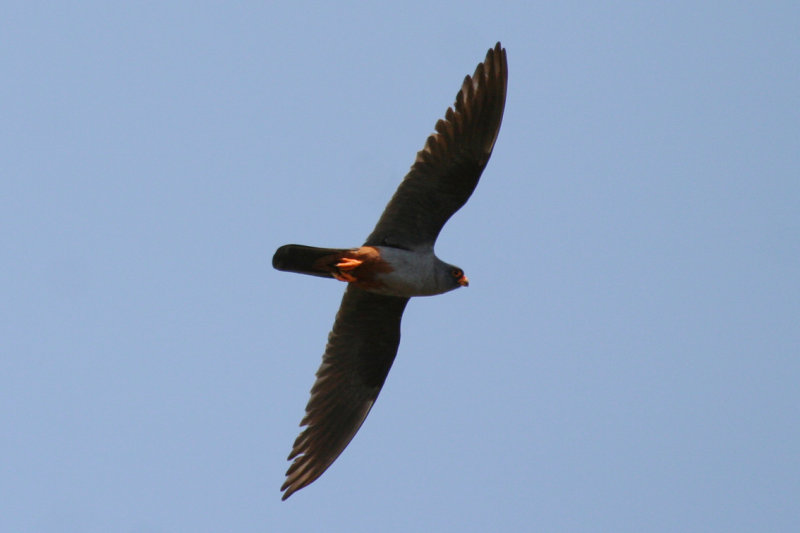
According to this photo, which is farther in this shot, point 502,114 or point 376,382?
point 376,382

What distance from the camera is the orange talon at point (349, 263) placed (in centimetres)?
1343

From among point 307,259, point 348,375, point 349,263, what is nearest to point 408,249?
point 349,263

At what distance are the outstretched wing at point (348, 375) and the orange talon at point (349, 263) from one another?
774 millimetres

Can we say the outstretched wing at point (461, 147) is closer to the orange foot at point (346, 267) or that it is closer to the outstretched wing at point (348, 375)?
the orange foot at point (346, 267)

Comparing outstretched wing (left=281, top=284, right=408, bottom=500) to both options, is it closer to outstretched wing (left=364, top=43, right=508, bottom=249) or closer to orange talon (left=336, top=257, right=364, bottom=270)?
orange talon (left=336, top=257, right=364, bottom=270)

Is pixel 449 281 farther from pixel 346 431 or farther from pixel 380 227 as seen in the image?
pixel 346 431

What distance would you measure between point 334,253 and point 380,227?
0.61 metres

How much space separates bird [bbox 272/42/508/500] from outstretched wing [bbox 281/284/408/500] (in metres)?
0.01

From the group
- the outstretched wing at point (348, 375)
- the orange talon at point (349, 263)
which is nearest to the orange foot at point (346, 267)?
the orange talon at point (349, 263)

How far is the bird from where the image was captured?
13297 millimetres

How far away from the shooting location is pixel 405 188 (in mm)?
13359

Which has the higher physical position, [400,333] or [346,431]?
[400,333]

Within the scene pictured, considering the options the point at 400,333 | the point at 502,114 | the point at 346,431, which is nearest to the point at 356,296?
the point at 400,333

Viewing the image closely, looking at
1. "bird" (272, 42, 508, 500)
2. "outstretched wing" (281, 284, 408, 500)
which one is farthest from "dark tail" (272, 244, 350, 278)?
"outstretched wing" (281, 284, 408, 500)
